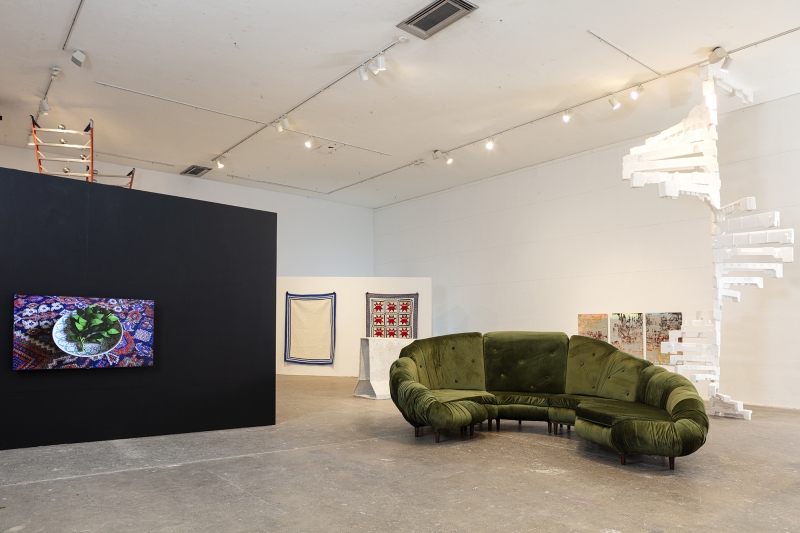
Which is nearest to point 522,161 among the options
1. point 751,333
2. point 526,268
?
point 526,268

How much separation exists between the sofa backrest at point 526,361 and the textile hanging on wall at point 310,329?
18.2 feet

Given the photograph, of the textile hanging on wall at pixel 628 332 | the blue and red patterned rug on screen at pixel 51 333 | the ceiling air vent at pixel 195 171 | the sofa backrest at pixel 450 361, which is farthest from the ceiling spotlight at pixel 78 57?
the textile hanging on wall at pixel 628 332

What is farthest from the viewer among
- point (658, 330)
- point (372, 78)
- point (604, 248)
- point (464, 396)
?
point (604, 248)

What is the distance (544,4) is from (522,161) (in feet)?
15.8

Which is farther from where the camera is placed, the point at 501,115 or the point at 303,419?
the point at 501,115

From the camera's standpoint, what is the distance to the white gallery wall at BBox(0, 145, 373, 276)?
11.2 meters

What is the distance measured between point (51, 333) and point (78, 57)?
2.93m

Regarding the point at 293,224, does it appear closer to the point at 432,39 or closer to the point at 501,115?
Result: the point at 501,115

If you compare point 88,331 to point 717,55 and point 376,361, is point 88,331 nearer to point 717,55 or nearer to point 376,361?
point 376,361

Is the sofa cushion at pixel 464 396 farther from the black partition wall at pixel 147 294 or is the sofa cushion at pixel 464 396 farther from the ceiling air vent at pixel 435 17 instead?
the ceiling air vent at pixel 435 17

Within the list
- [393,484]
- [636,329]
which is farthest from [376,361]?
[393,484]

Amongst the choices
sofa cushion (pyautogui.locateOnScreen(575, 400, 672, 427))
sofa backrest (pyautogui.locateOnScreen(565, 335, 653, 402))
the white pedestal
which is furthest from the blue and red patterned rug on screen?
sofa backrest (pyautogui.locateOnScreen(565, 335, 653, 402))

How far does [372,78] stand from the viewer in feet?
22.7

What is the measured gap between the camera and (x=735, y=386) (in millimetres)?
7766
